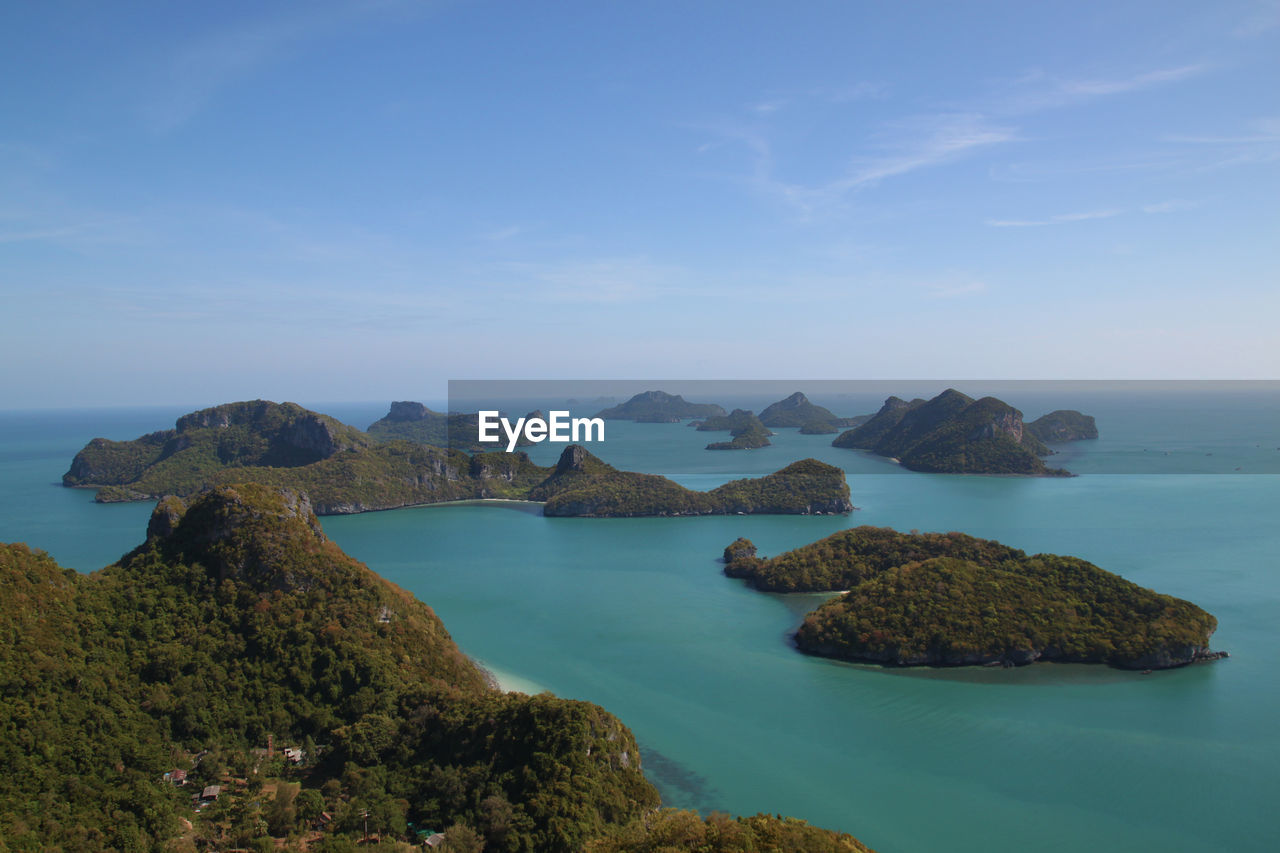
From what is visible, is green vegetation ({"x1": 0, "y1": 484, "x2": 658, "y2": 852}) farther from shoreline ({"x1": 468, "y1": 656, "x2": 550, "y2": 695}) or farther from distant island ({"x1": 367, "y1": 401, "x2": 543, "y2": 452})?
distant island ({"x1": 367, "y1": 401, "x2": 543, "y2": 452})

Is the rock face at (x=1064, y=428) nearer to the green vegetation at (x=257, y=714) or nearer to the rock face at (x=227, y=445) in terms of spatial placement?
the rock face at (x=227, y=445)

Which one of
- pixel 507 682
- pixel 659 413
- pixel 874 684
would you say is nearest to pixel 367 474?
pixel 507 682

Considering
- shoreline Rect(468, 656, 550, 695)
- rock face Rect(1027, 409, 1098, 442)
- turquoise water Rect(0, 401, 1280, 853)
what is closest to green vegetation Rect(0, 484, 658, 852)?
shoreline Rect(468, 656, 550, 695)

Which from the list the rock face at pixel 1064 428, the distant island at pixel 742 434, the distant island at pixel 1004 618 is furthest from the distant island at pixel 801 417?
the distant island at pixel 1004 618

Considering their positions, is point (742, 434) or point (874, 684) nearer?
point (874, 684)

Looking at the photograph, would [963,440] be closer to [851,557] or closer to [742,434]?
[742,434]

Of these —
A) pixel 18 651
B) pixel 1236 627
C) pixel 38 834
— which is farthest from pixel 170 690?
pixel 1236 627
